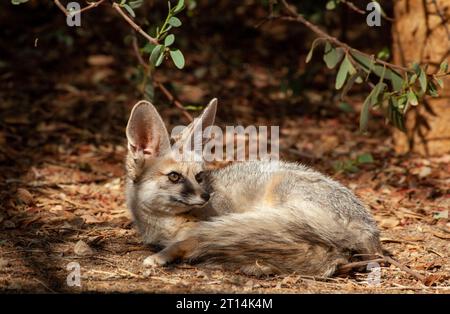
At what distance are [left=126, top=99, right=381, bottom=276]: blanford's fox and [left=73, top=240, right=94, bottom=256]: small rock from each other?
384mm

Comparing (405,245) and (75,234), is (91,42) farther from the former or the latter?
(405,245)

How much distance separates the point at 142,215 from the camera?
420cm

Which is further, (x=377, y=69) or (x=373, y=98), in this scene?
(x=377, y=69)

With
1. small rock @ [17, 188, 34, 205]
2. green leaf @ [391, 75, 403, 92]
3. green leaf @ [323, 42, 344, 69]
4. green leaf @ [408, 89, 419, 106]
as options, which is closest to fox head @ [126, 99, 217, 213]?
small rock @ [17, 188, 34, 205]

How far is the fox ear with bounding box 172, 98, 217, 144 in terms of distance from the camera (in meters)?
4.36

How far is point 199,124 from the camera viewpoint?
4.36 m

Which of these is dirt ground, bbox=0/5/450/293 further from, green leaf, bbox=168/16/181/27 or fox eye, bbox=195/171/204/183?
green leaf, bbox=168/16/181/27

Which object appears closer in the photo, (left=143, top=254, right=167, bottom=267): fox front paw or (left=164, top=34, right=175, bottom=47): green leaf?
(left=143, top=254, right=167, bottom=267): fox front paw

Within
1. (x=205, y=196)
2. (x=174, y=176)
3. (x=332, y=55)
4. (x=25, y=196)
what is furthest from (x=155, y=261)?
(x=332, y=55)

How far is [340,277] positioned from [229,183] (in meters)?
1.13

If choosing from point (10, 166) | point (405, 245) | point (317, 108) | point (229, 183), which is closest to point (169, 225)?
point (229, 183)

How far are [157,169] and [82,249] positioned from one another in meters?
0.66

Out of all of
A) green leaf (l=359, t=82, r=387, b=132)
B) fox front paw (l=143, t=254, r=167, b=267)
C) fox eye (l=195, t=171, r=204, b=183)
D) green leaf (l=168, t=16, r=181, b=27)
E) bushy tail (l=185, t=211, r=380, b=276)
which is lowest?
fox front paw (l=143, t=254, r=167, b=267)

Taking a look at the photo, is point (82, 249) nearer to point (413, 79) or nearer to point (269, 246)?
point (269, 246)
